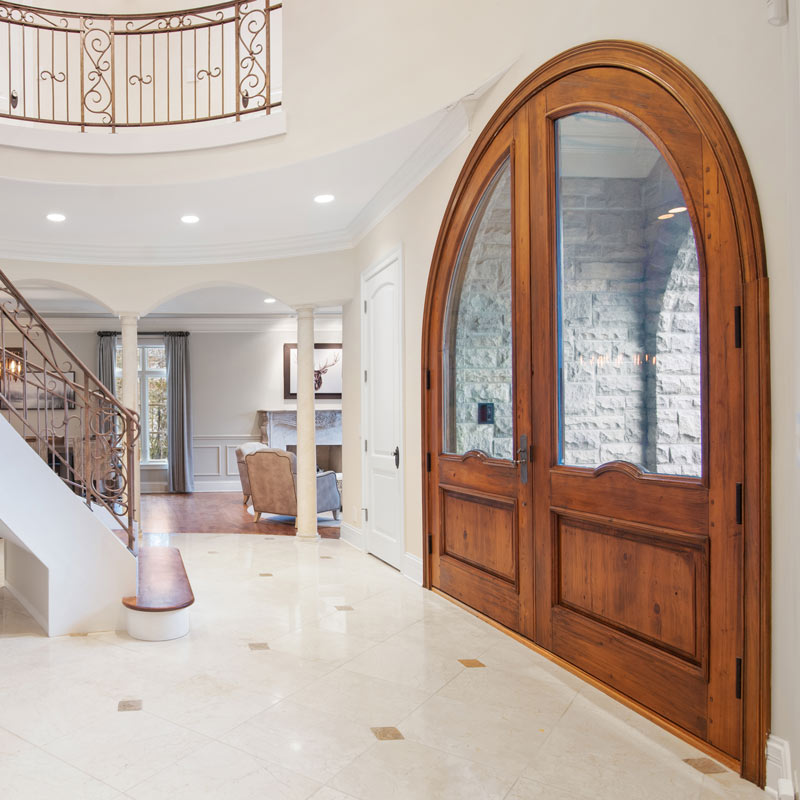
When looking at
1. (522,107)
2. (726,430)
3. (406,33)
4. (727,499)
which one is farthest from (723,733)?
(406,33)

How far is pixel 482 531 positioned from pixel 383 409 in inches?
77.4

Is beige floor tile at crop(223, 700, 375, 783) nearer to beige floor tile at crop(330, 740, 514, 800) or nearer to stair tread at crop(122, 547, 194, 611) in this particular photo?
beige floor tile at crop(330, 740, 514, 800)

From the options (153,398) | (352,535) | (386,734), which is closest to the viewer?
(386,734)

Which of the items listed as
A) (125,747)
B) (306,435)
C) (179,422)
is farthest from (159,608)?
(179,422)

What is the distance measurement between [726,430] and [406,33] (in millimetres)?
3267

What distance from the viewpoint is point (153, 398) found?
12008 mm

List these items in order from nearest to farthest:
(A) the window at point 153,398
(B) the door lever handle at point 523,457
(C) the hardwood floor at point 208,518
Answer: (B) the door lever handle at point 523,457 → (C) the hardwood floor at point 208,518 → (A) the window at point 153,398

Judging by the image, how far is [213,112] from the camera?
23.0 ft

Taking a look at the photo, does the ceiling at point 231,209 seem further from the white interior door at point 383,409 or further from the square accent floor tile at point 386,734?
the square accent floor tile at point 386,734

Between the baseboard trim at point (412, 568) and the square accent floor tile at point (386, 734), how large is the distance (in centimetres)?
229

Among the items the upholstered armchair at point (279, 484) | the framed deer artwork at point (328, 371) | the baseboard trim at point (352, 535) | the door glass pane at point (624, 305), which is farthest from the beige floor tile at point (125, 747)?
the framed deer artwork at point (328, 371)

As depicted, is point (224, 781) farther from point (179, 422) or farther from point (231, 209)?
Result: point (179, 422)

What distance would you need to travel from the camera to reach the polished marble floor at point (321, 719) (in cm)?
219

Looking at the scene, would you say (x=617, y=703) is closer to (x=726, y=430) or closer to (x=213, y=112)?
(x=726, y=430)
